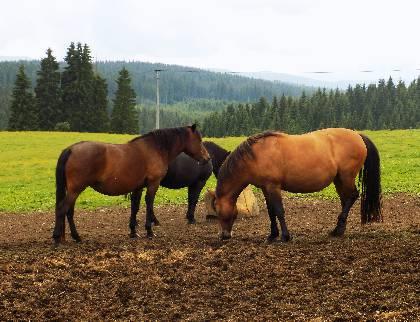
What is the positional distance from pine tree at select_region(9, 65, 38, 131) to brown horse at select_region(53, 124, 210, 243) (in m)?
59.4

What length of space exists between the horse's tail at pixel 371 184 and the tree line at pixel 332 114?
11147cm

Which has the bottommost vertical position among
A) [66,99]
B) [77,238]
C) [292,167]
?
[77,238]

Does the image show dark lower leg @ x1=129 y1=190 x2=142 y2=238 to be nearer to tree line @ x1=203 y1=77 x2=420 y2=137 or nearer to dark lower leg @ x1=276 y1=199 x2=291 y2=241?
dark lower leg @ x1=276 y1=199 x2=291 y2=241

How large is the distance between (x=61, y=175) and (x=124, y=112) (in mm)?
64140

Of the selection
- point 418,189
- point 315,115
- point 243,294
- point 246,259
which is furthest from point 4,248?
point 315,115

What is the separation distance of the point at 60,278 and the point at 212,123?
432ft

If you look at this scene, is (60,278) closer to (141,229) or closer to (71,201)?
(71,201)

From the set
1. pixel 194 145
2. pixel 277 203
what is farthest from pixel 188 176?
pixel 277 203

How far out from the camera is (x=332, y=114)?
133750 millimetres

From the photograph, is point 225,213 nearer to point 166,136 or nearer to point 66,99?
point 166,136

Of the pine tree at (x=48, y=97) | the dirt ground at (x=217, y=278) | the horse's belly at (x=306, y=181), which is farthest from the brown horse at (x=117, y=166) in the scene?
the pine tree at (x=48, y=97)

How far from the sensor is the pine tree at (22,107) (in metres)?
65.1

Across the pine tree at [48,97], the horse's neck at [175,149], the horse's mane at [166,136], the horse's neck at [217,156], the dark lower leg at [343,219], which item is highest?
the pine tree at [48,97]

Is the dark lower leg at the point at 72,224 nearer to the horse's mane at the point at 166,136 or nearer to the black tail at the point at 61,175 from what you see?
the black tail at the point at 61,175
